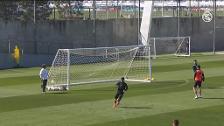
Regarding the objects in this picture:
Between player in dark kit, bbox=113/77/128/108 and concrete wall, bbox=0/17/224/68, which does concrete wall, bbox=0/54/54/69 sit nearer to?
concrete wall, bbox=0/17/224/68

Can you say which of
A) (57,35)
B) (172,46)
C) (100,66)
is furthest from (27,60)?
(172,46)

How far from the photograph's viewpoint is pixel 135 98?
2964cm

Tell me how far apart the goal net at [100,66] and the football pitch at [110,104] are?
3.81 ft

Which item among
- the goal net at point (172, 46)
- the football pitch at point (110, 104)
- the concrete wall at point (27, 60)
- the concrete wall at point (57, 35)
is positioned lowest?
the football pitch at point (110, 104)

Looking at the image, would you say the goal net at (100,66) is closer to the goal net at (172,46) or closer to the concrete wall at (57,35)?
the concrete wall at (57,35)

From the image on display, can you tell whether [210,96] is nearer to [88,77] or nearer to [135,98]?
[135,98]

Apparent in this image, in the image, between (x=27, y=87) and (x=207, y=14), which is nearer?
(x=27, y=87)

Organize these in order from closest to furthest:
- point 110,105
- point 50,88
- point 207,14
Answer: point 110,105
point 50,88
point 207,14

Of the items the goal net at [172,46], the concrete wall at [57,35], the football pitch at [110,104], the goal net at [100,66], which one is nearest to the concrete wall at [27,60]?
the concrete wall at [57,35]

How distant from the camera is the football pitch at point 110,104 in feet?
76.5

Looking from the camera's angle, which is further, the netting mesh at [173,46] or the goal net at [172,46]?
the netting mesh at [173,46]

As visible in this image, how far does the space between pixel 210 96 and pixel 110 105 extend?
19.4ft

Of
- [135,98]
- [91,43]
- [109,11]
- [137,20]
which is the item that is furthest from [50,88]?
[109,11]

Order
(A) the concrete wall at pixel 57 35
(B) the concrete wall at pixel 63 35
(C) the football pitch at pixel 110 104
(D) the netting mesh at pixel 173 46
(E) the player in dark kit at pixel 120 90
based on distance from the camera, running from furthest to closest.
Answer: (D) the netting mesh at pixel 173 46 → (A) the concrete wall at pixel 57 35 → (B) the concrete wall at pixel 63 35 → (E) the player in dark kit at pixel 120 90 → (C) the football pitch at pixel 110 104
